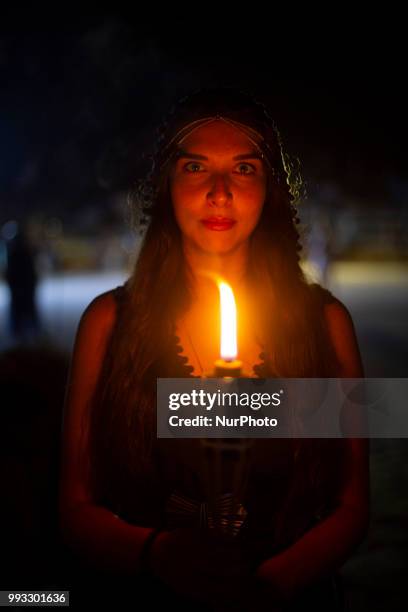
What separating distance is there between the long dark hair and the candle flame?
104 cm

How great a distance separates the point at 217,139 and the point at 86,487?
1.24 m

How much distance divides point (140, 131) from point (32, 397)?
41.0ft

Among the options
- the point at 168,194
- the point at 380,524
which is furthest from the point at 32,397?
the point at 168,194

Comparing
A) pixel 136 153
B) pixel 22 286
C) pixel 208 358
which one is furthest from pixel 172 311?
pixel 22 286

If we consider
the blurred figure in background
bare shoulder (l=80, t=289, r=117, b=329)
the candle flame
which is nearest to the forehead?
bare shoulder (l=80, t=289, r=117, b=329)

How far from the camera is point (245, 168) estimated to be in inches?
83.3

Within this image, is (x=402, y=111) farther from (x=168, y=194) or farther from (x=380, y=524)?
(x=168, y=194)

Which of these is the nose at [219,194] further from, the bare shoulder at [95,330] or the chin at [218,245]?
the bare shoulder at [95,330]

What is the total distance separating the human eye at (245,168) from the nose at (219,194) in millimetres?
94

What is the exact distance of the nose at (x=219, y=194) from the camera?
1.99 meters

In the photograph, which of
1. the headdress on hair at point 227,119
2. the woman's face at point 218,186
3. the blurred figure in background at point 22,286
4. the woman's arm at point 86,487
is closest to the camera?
the woman's arm at point 86,487

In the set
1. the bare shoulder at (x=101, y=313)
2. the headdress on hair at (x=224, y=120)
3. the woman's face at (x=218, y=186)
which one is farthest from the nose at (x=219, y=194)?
the bare shoulder at (x=101, y=313)

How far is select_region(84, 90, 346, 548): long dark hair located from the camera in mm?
Result: 2107

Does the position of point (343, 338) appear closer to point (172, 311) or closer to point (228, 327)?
point (172, 311)
